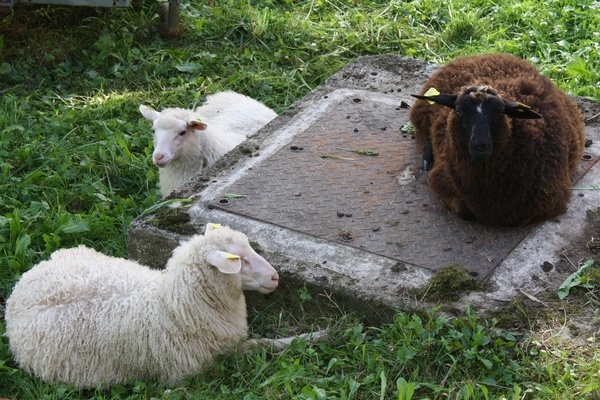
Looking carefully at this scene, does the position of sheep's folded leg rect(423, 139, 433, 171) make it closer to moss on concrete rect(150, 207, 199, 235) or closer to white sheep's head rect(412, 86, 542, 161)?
white sheep's head rect(412, 86, 542, 161)

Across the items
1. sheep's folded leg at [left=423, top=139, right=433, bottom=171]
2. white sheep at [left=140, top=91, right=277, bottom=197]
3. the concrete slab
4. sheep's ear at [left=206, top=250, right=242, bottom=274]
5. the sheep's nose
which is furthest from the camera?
white sheep at [left=140, top=91, right=277, bottom=197]

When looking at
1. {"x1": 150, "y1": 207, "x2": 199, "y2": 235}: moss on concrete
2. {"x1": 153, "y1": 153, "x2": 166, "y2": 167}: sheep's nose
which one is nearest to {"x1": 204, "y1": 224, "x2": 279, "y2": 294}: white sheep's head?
{"x1": 150, "y1": 207, "x2": 199, "y2": 235}: moss on concrete

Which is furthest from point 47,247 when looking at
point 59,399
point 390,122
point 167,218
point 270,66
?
point 270,66

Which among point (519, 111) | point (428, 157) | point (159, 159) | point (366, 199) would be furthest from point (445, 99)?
point (159, 159)

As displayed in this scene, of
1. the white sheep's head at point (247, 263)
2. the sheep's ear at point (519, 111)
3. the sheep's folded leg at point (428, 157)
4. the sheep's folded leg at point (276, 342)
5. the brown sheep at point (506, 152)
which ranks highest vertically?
the sheep's ear at point (519, 111)

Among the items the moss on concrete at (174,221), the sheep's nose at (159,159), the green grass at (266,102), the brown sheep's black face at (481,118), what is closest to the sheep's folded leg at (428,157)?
the brown sheep's black face at (481,118)

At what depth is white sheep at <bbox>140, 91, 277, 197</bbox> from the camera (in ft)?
20.2

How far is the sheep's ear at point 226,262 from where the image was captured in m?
4.38

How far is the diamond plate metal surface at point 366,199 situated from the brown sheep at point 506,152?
5.6 inches

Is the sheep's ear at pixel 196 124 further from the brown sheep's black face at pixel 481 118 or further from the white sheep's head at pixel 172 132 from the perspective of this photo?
the brown sheep's black face at pixel 481 118

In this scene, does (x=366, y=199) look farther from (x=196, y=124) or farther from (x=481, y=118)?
(x=196, y=124)

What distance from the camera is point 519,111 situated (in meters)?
5.10

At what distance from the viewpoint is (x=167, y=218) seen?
5344mm

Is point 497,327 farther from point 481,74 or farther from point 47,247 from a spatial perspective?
point 47,247
